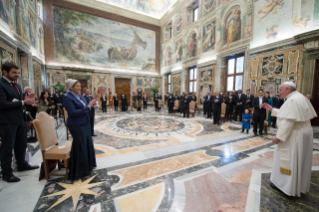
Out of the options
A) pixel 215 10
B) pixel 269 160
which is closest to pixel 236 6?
pixel 215 10

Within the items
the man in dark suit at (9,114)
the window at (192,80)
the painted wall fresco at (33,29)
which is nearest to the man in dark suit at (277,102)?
the window at (192,80)

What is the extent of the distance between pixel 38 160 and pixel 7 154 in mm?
995

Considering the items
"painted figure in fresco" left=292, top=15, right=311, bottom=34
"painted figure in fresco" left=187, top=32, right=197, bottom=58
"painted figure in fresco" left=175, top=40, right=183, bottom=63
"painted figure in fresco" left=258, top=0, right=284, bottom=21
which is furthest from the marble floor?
"painted figure in fresco" left=175, top=40, right=183, bottom=63

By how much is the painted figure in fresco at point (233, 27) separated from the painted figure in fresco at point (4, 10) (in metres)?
11.4

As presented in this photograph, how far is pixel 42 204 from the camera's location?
6.00 ft

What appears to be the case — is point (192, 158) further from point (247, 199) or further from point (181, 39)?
point (181, 39)

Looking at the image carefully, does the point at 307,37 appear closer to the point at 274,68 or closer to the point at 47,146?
the point at 274,68

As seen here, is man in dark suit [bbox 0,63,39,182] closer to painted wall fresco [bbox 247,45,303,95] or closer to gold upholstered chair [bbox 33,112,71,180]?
gold upholstered chair [bbox 33,112,71,180]

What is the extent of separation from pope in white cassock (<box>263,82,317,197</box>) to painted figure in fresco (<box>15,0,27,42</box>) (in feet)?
34.5

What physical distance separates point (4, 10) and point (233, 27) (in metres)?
11.5

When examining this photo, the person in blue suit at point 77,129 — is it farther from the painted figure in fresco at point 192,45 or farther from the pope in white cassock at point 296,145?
the painted figure in fresco at point 192,45

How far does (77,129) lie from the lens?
7.48 ft

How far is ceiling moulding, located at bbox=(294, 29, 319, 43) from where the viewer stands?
17.5ft

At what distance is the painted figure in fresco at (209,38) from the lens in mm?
10375
